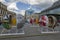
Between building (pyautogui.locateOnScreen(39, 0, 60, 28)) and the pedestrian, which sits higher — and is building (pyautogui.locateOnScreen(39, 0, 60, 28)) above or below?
above

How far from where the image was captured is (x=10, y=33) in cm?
1005

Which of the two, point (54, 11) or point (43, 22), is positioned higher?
point (54, 11)

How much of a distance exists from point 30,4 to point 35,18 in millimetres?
873

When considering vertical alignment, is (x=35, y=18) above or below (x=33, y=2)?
below

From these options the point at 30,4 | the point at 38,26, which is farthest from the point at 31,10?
the point at 38,26

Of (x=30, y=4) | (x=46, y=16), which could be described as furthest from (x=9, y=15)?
(x=46, y=16)

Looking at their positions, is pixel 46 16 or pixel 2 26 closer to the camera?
pixel 2 26

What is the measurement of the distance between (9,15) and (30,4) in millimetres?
1397

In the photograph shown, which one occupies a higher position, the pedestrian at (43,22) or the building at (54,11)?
the building at (54,11)

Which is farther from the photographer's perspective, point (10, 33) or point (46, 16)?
point (46, 16)

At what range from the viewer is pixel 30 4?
10531mm

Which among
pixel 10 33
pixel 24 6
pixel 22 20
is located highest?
pixel 24 6

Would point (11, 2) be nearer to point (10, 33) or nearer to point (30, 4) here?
point (30, 4)

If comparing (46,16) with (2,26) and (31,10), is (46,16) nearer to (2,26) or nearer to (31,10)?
(31,10)
